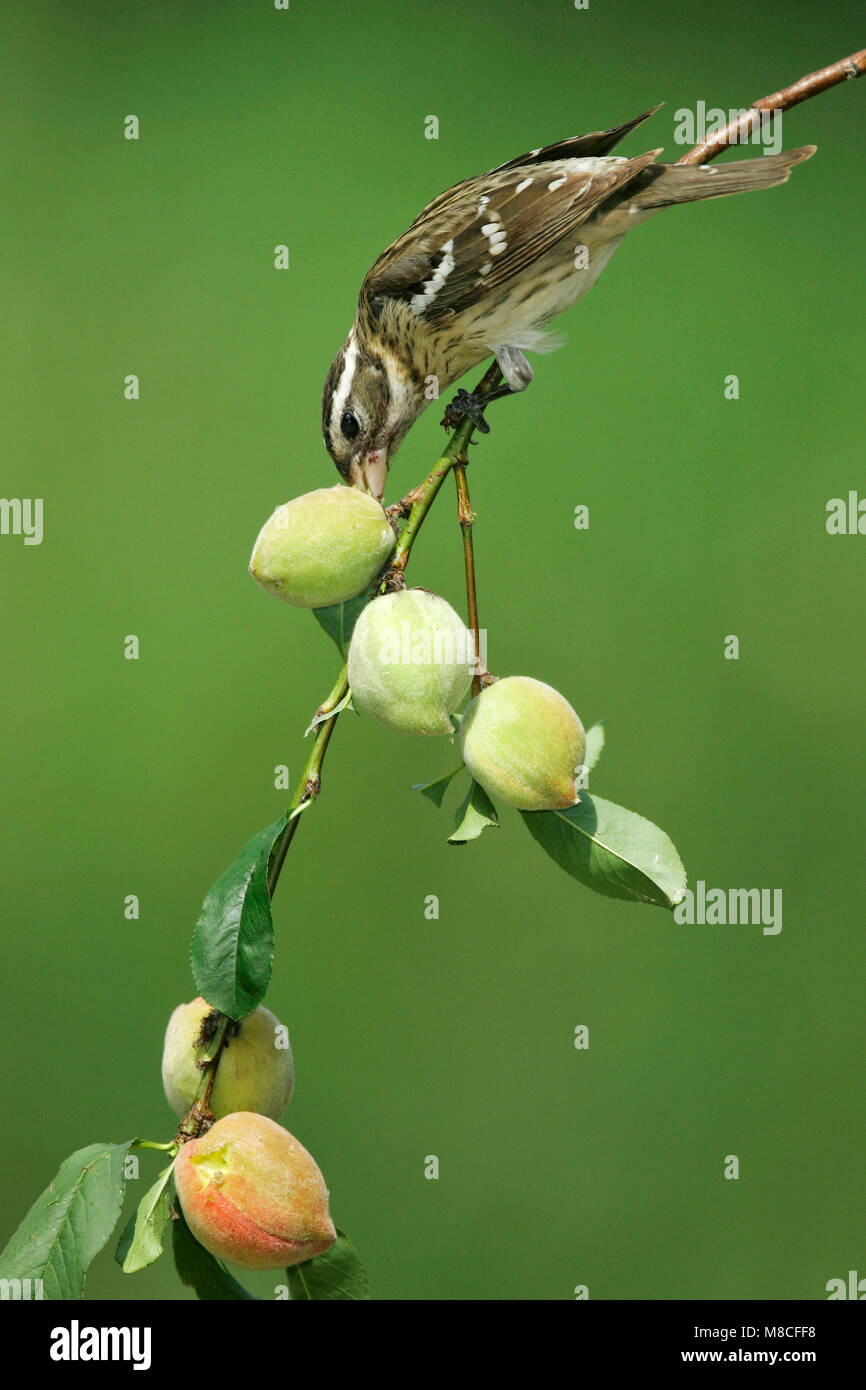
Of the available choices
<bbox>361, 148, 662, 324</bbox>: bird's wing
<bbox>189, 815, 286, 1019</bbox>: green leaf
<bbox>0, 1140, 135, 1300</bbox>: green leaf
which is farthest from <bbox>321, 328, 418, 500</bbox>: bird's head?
<bbox>0, 1140, 135, 1300</bbox>: green leaf

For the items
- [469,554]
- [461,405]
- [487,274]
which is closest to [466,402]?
[461,405]

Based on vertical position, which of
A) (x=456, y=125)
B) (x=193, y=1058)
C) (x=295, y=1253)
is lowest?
(x=295, y=1253)

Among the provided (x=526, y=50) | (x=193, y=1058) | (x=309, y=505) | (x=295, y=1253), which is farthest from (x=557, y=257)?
(x=526, y=50)

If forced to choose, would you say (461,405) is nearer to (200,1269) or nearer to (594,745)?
(594,745)

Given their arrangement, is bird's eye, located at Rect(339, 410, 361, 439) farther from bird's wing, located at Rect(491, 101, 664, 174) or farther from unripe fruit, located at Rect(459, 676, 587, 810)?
unripe fruit, located at Rect(459, 676, 587, 810)

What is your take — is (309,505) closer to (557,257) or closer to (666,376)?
(557,257)

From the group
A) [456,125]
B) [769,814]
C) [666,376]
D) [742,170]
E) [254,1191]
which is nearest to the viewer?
[254,1191]
